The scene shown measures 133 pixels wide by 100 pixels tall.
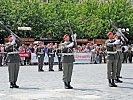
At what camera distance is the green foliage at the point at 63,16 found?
48.8 meters

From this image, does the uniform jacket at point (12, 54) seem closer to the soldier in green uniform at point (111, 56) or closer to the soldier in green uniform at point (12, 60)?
the soldier in green uniform at point (12, 60)

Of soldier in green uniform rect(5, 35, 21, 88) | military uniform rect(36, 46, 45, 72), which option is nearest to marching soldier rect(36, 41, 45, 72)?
military uniform rect(36, 46, 45, 72)

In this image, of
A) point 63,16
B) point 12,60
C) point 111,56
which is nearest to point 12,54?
point 12,60

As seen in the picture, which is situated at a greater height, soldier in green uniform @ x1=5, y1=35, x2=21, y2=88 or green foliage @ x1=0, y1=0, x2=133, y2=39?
green foliage @ x1=0, y1=0, x2=133, y2=39

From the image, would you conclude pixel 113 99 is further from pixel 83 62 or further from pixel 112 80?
pixel 83 62

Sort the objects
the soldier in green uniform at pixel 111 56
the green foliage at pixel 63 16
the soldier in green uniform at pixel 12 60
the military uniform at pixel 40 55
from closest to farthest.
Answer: the soldier in green uniform at pixel 12 60 < the soldier in green uniform at pixel 111 56 < the military uniform at pixel 40 55 < the green foliage at pixel 63 16

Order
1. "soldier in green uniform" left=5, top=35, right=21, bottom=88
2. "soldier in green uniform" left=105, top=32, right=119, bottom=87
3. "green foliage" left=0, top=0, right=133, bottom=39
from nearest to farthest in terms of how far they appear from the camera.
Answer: "soldier in green uniform" left=5, top=35, right=21, bottom=88, "soldier in green uniform" left=105, top=32, right=119, bottom=87, "green foliage" left=0, top=0, right=133, bottom=39

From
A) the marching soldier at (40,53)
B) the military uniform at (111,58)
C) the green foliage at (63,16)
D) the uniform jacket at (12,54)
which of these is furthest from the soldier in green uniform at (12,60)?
the green foliage at (63,16)

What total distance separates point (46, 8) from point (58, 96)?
44.0 m

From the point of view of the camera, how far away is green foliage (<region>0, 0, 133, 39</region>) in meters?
48.8

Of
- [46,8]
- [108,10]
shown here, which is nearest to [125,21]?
[108,10]

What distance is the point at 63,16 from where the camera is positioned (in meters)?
56.3

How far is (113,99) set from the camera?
1167cm

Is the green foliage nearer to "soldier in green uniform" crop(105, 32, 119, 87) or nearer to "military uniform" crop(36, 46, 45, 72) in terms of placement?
"military uniform" crop(36, 46, 45, 72)
